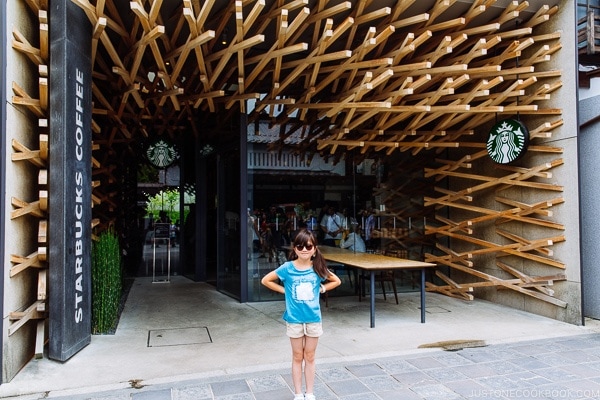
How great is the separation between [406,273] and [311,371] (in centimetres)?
525

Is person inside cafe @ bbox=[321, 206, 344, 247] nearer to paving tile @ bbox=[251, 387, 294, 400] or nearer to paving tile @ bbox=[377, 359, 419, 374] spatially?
paving tile @ bbox=[377, 359, 419, 374]

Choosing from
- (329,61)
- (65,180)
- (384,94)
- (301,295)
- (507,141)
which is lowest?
(301,295)

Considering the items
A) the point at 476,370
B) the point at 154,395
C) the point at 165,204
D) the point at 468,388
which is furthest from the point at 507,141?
the point at 165,204

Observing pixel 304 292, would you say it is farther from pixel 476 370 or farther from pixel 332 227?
pixel 332 227

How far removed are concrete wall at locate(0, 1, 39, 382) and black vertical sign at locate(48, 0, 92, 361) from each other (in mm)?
248

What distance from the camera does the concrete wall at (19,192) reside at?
4004 millimetres

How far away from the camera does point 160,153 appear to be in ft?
32.8

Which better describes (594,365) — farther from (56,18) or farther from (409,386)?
(56,18)

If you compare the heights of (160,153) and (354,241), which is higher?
(160,153)

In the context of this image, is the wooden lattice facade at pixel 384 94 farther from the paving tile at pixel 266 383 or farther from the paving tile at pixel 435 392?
the paving tile at pixel 435 392

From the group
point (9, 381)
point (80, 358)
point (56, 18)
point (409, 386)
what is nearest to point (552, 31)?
point (409, 386)

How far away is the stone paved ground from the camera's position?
3725 mm

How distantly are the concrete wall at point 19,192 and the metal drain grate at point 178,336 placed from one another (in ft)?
4.21

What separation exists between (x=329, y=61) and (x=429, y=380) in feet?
14.2
